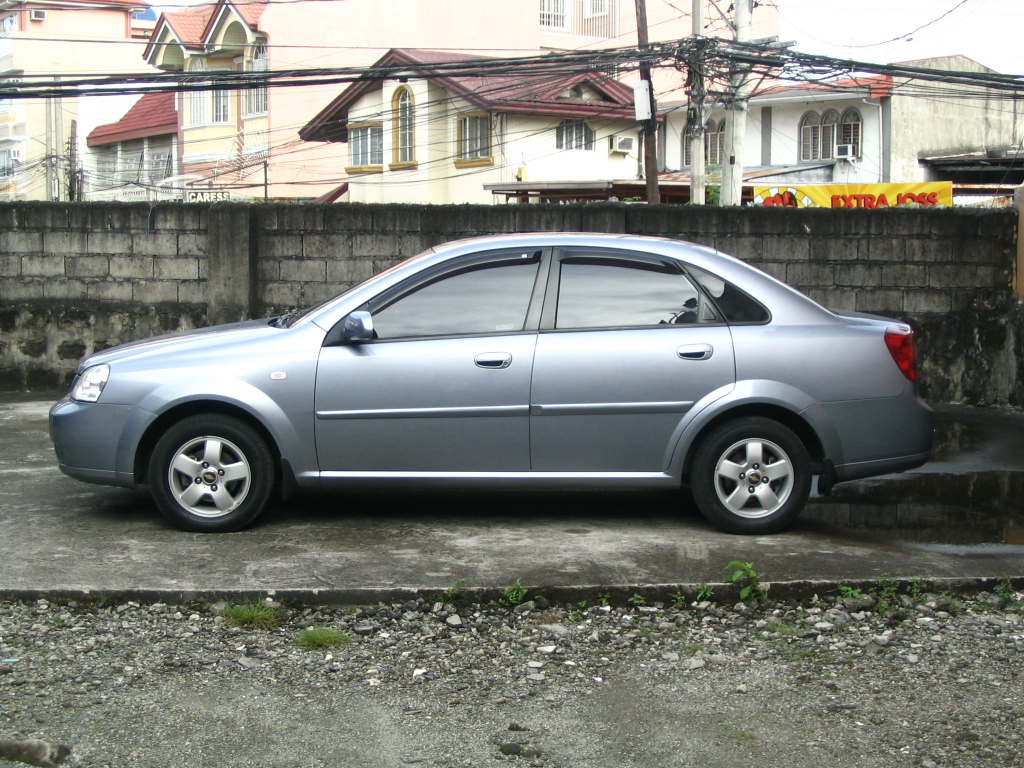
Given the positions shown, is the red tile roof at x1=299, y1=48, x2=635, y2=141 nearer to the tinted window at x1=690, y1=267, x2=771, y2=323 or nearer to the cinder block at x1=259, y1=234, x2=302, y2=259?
the cinder block at x1=259, y1=234, x2=302, y2=259

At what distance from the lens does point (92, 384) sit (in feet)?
19.6

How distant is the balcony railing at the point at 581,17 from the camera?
43875mm

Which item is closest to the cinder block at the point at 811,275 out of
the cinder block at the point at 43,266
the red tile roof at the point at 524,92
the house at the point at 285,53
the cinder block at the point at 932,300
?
the cinder block at the point at 932,300

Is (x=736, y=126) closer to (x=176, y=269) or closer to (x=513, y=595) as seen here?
(x=176, y=269)

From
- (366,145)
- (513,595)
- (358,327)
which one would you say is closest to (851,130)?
(366,145)

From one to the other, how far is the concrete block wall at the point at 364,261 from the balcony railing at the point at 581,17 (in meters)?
34.6

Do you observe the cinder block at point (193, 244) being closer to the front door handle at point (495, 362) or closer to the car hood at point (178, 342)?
the car hood at point (178, 342)

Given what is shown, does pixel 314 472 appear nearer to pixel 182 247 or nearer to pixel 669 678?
pixel 669 678

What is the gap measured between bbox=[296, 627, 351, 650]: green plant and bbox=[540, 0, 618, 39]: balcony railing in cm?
4152

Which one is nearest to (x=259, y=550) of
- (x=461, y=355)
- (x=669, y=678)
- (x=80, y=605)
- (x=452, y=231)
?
(x=80, y=605)

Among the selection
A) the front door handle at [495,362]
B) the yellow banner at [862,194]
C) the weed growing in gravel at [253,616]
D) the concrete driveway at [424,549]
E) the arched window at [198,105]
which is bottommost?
the weed growing in gravel at [253,616]

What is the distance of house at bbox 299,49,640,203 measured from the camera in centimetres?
3178

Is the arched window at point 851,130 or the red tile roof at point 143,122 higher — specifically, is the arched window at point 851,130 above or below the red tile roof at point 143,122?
below

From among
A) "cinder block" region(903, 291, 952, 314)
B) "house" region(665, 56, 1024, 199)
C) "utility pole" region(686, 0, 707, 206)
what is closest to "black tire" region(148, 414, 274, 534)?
"cinder block" region(903, 291, 952, 314)
